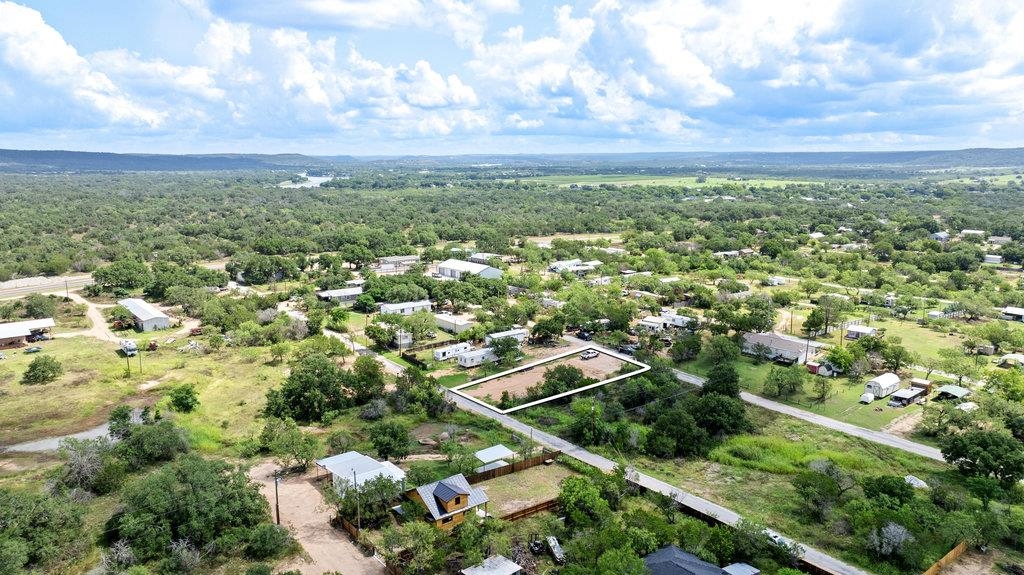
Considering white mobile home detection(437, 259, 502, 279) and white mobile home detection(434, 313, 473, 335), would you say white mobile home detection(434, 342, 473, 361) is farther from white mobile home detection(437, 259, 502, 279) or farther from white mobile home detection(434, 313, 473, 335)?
white mobile home detection(437, 259, 502, 279)

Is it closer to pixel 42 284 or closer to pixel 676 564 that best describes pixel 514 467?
pixel 676 564

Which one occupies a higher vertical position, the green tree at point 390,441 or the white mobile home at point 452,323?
the green tree at point 390,441

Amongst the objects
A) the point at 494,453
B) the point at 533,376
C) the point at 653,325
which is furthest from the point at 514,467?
the point at 653,325

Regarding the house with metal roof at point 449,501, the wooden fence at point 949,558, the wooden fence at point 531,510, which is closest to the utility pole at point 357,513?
the house with metal roof at point 449,501

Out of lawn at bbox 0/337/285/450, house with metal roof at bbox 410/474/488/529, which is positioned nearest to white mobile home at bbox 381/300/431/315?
lawn at bbox 0/337/285/450

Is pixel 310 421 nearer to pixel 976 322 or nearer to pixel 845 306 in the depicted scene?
pixel 845 306
